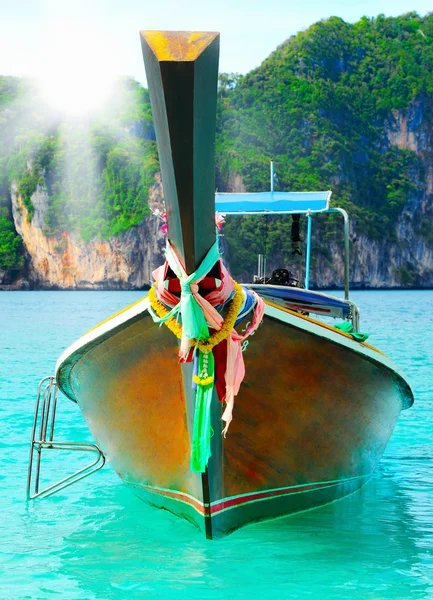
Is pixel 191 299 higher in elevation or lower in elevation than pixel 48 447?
higher

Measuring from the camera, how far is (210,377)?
4406mm

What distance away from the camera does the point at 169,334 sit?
479 cm

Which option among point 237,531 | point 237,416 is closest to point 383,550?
point 237,531

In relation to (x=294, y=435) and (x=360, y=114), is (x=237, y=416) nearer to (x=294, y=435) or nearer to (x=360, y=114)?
(x=294, y=435)

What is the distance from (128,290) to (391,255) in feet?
85.1

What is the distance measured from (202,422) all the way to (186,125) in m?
1.76

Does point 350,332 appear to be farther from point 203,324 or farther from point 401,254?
point 401,254

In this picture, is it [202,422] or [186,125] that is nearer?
[186,125]

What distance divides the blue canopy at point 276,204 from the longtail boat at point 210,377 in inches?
53.3

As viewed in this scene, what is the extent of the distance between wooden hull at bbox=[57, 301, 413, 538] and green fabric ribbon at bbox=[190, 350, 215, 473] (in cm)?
15

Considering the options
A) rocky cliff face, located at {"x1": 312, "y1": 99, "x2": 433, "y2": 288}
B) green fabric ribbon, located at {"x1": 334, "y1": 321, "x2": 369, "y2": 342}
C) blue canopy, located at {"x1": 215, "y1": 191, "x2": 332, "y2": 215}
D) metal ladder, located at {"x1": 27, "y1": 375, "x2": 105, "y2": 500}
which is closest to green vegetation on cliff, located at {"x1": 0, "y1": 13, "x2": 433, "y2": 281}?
rocky cliff face, located at {"x1": 312, "y1": 99, "x2": 433, "y2": 288}

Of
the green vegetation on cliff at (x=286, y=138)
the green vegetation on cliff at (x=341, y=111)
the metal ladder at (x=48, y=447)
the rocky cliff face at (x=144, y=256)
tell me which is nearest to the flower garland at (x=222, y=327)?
the metal ladder at (x=48, y=447)

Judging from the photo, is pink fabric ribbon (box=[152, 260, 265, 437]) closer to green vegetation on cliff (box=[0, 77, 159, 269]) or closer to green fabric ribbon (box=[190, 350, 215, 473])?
green fabric ribbon (box=[190, 350, 215, 473])

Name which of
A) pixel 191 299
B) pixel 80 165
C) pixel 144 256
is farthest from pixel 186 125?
pixel 80 165
